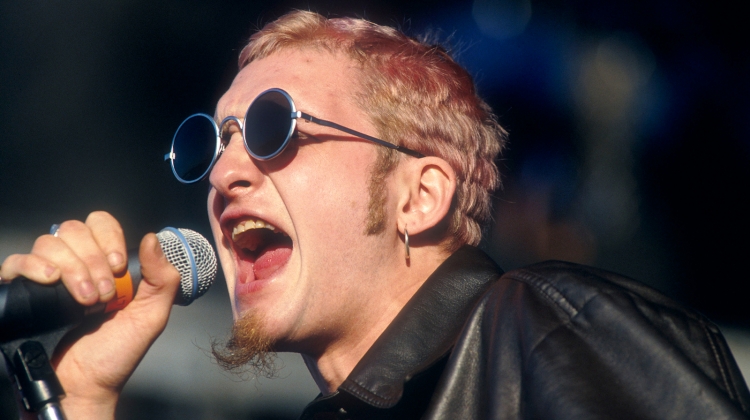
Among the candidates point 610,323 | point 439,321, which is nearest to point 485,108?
point 439,321

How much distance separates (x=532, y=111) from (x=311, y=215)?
1.90m

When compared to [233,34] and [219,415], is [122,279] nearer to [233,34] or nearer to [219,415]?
[233,34]

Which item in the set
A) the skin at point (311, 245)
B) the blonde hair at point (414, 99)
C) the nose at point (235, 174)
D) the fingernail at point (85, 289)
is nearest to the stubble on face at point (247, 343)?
the skin at point (311, 245)

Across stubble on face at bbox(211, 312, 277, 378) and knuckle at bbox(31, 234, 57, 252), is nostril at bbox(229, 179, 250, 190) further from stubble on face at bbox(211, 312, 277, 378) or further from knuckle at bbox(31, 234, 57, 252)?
knuckle at bbox(31, 234, 57, 252)

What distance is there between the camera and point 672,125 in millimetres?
3086

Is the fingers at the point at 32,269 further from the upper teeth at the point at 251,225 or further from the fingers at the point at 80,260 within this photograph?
the upper teeth at the point at 251,225

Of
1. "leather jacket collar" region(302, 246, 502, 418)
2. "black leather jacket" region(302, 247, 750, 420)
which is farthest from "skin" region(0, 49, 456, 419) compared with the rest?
"black leather jacket" region(302, 247, 750, 420)

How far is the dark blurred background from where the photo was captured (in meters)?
2.95

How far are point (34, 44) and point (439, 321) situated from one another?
99.9 inches

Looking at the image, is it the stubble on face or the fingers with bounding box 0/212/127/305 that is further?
the stubble on face

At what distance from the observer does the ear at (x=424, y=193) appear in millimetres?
1972

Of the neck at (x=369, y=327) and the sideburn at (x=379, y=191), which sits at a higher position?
the sideburn at (x=379, y=191)

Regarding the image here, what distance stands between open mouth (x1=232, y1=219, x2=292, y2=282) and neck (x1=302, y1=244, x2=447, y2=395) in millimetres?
319

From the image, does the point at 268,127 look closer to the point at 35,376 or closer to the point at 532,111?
the point at 35,376
